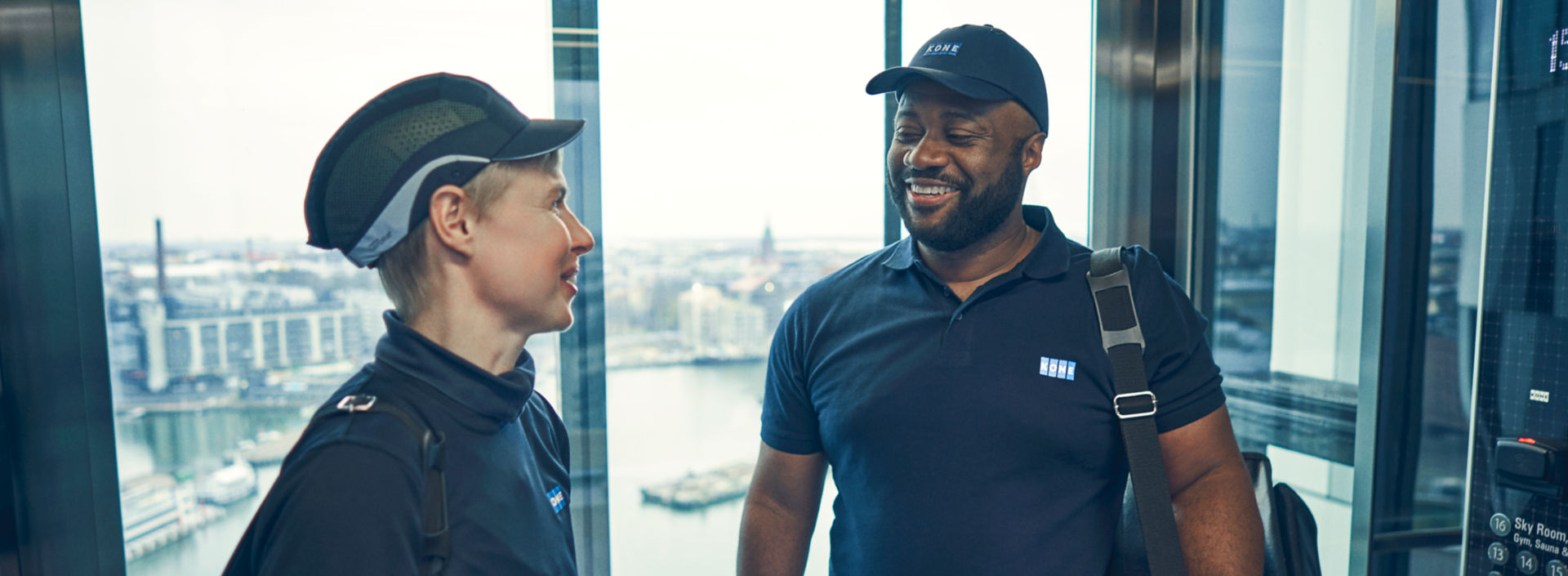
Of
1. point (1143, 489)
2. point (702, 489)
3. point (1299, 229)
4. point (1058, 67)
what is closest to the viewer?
point (1143, 489)

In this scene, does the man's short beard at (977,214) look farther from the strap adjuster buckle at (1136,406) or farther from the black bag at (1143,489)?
the strap adjuster buckle at (1136,406)

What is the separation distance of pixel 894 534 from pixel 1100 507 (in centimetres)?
32

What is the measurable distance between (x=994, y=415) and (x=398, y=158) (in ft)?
2.94

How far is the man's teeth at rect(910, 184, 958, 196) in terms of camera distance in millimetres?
1378

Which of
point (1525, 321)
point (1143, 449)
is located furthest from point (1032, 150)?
point (1525, 321)

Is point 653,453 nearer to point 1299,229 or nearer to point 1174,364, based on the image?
point 1174,364

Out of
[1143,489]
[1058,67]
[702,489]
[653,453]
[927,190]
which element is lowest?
[702,489]

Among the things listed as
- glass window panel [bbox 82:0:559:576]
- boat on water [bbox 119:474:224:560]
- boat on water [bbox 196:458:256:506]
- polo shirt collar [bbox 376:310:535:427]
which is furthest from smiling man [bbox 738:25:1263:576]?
boat on water [bbox 119:474:224:560]

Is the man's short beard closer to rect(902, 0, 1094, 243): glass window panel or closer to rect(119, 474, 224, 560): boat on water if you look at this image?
rect(902, 0, 1094, 243): glass window panel

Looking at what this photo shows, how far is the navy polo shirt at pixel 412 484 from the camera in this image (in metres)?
0.68

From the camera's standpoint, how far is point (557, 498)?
3.24 feet

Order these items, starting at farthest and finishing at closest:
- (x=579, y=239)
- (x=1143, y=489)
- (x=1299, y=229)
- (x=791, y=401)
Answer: (x=1299, y=229), (x=791, y=401), (x=1143, y=489), (x=579, y=239)

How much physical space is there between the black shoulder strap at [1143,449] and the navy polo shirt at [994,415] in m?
0.03

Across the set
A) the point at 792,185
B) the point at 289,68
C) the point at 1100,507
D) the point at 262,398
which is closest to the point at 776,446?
the point at 1100,507
